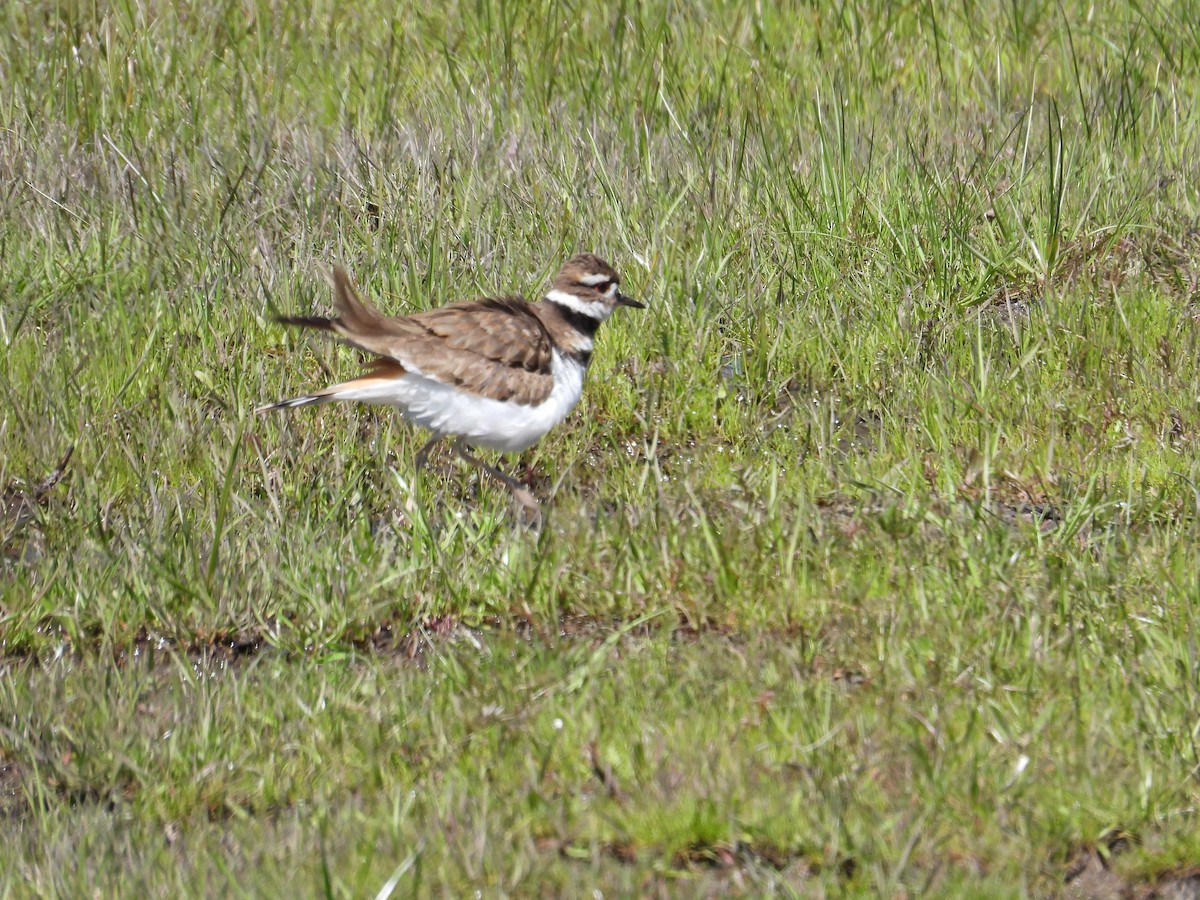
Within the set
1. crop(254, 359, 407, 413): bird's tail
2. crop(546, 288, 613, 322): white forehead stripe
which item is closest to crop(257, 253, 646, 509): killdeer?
crop(254, 359, 407, 413): bird's tail

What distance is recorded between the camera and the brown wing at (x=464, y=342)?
5.41 metres

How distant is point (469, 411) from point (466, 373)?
136mm

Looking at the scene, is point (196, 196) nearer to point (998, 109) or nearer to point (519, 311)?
point (519, 311)

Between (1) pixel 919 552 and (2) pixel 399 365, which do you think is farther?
(2) pixel 399 365

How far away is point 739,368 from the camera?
6.30m

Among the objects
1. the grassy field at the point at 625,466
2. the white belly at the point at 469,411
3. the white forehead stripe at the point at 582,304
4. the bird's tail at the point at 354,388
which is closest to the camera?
the grassy field at the point at 625,466

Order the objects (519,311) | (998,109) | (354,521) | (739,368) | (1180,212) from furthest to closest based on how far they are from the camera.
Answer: (998,109) → (1180,212) → (739,368) → (519,311) → (354,521)

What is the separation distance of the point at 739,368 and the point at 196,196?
271cm

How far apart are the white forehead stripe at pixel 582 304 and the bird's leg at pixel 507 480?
2.22ft

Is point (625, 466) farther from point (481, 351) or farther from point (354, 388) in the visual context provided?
point (354, 388)

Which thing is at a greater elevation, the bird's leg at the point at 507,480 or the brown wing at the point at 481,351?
the brown wing at the point at 481,351

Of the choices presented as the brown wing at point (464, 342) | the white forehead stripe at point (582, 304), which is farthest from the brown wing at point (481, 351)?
the white forehead stripe at point (582, 304)

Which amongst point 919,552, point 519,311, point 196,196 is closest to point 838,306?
point 519,311

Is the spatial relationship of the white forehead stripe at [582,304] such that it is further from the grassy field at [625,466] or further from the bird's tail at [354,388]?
the bird's tail at [354,388]
